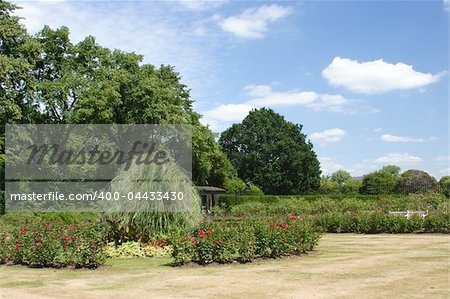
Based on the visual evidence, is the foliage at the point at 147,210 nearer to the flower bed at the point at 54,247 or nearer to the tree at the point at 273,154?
the flower bed at the point at 54,247

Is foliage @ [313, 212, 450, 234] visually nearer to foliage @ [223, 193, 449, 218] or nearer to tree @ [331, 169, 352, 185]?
foliage @ [223, 193, 449, 218]

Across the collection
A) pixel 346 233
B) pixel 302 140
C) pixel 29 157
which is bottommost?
pixel 346 233

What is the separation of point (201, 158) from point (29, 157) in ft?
43.1

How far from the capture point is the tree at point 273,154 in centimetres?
6944

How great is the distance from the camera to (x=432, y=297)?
8242mm

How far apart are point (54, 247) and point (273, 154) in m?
59.1

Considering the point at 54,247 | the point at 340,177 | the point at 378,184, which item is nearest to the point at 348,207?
the point at 54,247

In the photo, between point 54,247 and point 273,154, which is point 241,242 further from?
point 273,154

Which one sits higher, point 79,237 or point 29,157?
point 29,157

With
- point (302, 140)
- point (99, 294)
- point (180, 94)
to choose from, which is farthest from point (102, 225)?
point (302, 140)

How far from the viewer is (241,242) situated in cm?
1302

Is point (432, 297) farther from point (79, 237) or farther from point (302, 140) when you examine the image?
point (302, 140)

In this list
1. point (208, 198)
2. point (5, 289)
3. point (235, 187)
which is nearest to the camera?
point (5, 289)

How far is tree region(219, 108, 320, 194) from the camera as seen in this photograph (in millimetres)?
69438
